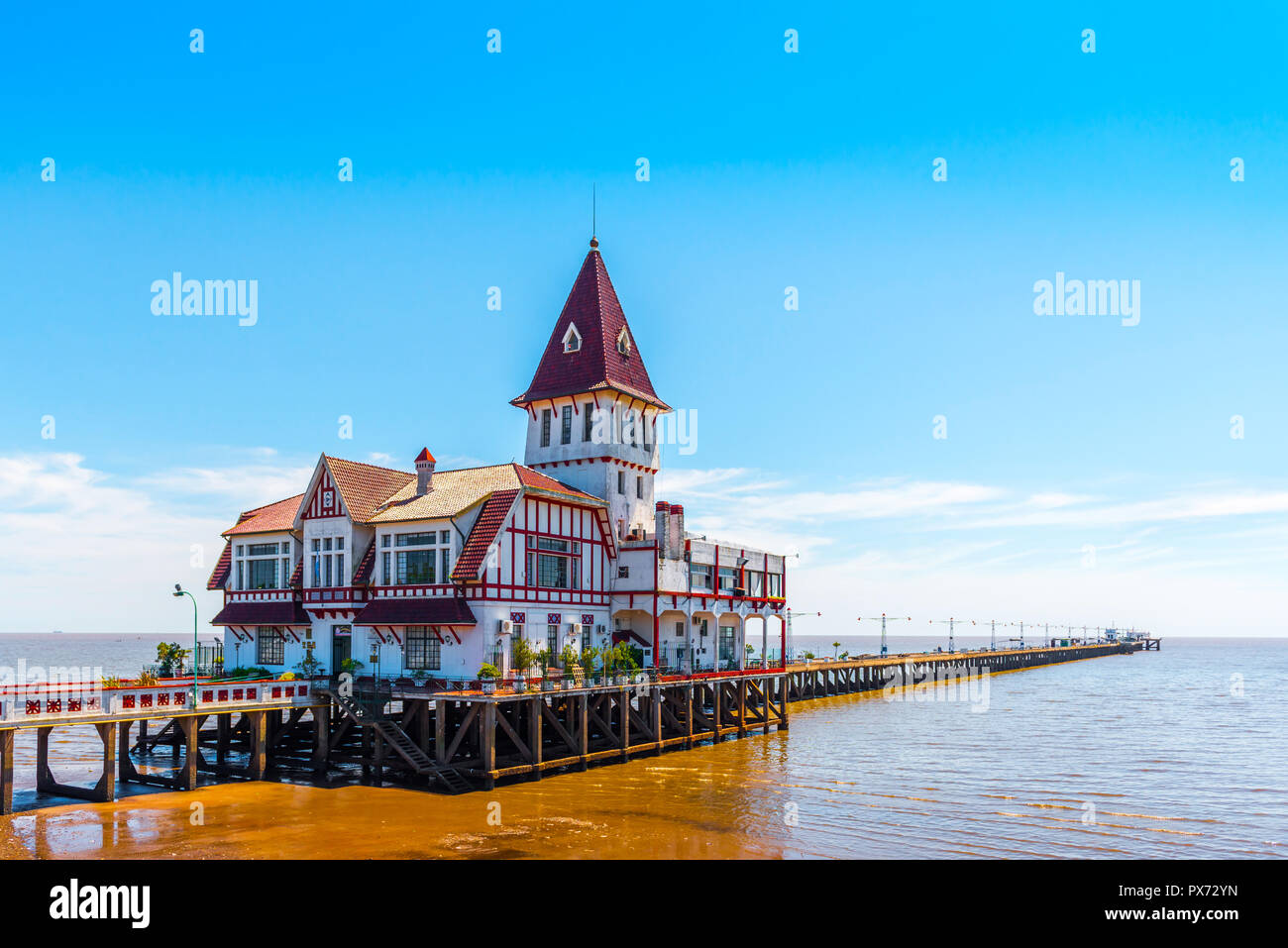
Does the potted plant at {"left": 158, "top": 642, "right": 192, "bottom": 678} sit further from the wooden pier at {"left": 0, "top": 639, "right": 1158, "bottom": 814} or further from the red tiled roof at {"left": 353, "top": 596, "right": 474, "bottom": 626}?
the red tiled roof at {"left": 353, "top": 596, "right": 474, "bottom": 626}

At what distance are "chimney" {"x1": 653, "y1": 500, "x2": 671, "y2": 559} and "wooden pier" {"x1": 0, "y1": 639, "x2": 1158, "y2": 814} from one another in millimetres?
6110

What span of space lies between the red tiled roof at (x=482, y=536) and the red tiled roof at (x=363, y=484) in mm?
6102

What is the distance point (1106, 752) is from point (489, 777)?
33.5 metres

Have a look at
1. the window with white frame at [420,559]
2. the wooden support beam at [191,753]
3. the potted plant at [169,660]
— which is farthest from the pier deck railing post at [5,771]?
the window with white frame at [420,559]

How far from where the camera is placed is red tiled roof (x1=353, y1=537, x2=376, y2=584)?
42812 millimetres

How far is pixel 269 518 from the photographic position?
157 feet

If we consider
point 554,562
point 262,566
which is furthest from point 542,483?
point 262,566

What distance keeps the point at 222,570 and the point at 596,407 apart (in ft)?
65.0

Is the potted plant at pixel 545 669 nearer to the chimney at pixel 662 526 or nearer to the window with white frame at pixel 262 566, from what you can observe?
the chimney at pixel 662 526

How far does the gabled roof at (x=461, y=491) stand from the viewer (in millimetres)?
41531

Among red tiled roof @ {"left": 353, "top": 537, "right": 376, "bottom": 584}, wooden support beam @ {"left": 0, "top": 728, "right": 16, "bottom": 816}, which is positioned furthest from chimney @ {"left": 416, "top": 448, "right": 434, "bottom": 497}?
wooden support beam @ {"left": 0, "top": 728, "right": 16, "bottom": 816}
